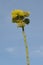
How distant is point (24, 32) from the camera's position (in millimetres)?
86562

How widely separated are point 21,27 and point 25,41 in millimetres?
4251

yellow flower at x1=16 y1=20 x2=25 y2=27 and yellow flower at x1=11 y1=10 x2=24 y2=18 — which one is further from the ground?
yellow flower at x1=11 y1=10 x2=24 y2=18

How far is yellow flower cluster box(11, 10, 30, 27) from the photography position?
86.6 m

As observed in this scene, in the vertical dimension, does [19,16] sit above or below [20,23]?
above

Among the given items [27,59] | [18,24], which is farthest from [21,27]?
[27,59]

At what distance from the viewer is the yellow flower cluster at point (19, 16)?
86.6 meters

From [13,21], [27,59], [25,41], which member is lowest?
[27,59]

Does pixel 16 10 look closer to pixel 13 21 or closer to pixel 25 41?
pixel 13 21

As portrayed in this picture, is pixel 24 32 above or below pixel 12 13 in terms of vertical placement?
below

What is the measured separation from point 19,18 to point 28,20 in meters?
2.67

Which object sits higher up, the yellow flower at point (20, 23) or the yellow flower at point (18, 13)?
the yellow flower at point (18, 13)

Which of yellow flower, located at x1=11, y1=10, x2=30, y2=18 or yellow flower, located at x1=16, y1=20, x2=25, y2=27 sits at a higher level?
yellow flower, located at x1=11, y1=10, x2=30, y2=18

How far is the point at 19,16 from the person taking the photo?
8794 cm

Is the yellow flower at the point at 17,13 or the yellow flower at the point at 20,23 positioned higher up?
the yellow flower at the point at 17,13
